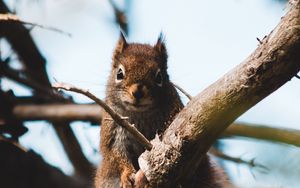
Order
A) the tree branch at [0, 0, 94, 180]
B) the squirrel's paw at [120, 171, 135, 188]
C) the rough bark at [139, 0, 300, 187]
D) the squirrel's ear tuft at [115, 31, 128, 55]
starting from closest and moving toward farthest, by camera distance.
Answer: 1. the rough bark at [139, 0, 300, 187]
2. the squirrel's paw at [120, 171, 135, 188]
3. the squirrel's ear tuft at [115, 31, 128, 55]
4. the tree branch at [0, 0, 94, 180]

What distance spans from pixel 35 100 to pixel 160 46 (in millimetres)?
1386

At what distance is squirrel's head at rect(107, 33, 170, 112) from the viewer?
11.4ft

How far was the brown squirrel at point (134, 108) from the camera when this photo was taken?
11.5ft

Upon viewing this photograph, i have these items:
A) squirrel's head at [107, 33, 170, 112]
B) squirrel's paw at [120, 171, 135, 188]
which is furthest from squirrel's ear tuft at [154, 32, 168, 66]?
squirrel's paw at [120, 171, 135, 188]

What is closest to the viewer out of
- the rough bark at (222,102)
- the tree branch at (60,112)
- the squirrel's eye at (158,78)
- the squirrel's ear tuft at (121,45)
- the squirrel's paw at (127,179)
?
the rough bark at (222,102)

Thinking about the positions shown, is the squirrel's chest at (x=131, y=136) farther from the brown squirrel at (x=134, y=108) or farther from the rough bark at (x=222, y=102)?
the rough bark at (x=222, y=102)

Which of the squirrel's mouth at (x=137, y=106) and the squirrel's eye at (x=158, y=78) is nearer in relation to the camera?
the squirrel's mouth at (x=137, y=106)

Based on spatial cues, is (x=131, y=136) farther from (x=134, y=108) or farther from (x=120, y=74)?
(x=120, y=74)

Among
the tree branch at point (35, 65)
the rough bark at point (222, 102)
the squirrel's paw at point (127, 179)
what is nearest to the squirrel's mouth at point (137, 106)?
the squirrel's paw at point (127, 179)

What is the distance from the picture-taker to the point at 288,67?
2.24 metres

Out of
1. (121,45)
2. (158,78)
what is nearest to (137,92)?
(158,78)

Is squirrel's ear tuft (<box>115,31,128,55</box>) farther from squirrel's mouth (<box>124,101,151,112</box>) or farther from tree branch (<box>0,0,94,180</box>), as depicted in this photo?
tree branch (<box>0,0,94,180</box>)

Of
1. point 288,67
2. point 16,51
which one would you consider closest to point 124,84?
point 288,67

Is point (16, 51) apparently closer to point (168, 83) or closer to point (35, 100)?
point (35, 100)
